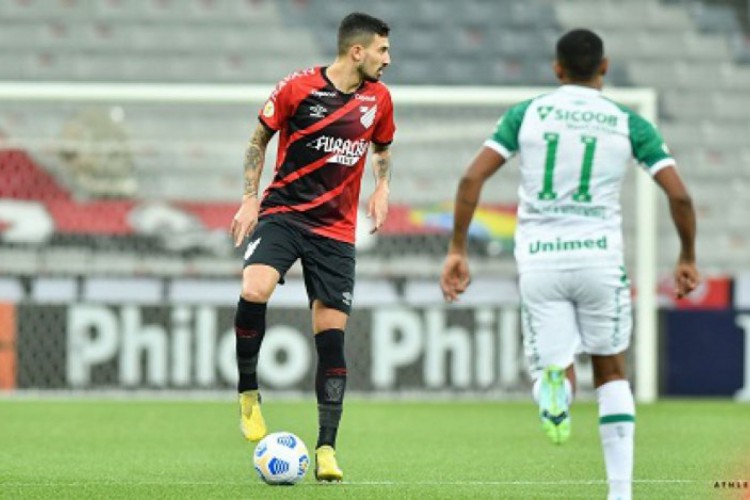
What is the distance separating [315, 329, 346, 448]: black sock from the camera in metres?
Result: 7.11

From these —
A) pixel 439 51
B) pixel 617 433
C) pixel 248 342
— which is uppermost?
pixel 439 51

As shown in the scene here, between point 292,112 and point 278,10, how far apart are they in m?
10.2

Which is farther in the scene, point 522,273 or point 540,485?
point 540,485

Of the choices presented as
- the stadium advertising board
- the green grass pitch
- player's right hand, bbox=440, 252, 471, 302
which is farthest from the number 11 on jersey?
the stadium advertising board

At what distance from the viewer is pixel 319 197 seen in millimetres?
7301

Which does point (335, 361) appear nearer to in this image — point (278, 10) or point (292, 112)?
point (292, 112)

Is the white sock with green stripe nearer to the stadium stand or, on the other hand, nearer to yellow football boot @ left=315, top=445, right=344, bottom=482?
yellow football boot @ left=315, top=445, right=344, bottom=482

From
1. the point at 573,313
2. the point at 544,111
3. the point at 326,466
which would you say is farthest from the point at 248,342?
the point at 544,111

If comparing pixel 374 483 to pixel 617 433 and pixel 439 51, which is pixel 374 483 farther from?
pixel 439 51

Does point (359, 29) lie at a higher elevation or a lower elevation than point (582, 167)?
higher

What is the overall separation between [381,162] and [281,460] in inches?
58.7

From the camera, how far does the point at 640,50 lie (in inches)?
690

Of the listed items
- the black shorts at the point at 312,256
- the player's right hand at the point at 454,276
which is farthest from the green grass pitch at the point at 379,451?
the player's right hand at the point at 454,276

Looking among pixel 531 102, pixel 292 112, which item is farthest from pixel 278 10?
pixel 531 102
